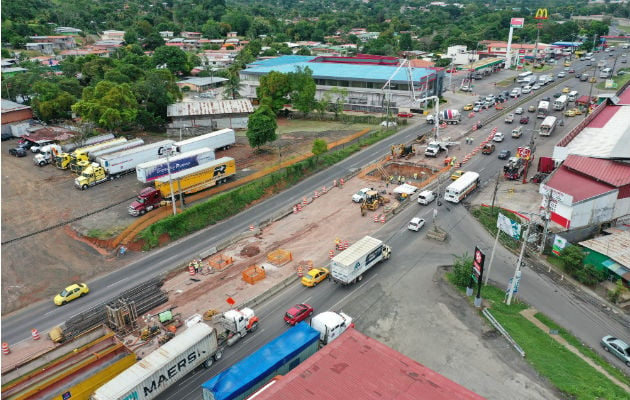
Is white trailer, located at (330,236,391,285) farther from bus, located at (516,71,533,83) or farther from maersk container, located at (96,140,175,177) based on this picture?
bus, located at (516,71,533,83)

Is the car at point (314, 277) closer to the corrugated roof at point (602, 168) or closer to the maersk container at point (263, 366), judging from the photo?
the maersk container at point (263, 366)

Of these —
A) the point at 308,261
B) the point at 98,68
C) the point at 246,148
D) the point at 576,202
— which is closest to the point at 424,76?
the point at 246,148

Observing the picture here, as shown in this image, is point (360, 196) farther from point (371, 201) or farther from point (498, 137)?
point (498, 137)

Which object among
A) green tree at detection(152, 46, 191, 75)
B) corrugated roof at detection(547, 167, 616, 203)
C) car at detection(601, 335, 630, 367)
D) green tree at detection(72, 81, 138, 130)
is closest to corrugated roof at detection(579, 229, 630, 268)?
corrugated roof at detection(547, 167, 616, 203)

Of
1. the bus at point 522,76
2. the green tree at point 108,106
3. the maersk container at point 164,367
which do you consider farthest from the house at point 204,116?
the bus at point 522,76

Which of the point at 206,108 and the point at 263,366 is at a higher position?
the point at 206,108

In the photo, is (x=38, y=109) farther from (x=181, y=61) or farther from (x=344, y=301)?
(x=344, y=301)

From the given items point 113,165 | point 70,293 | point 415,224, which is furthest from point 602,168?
point 113,165
